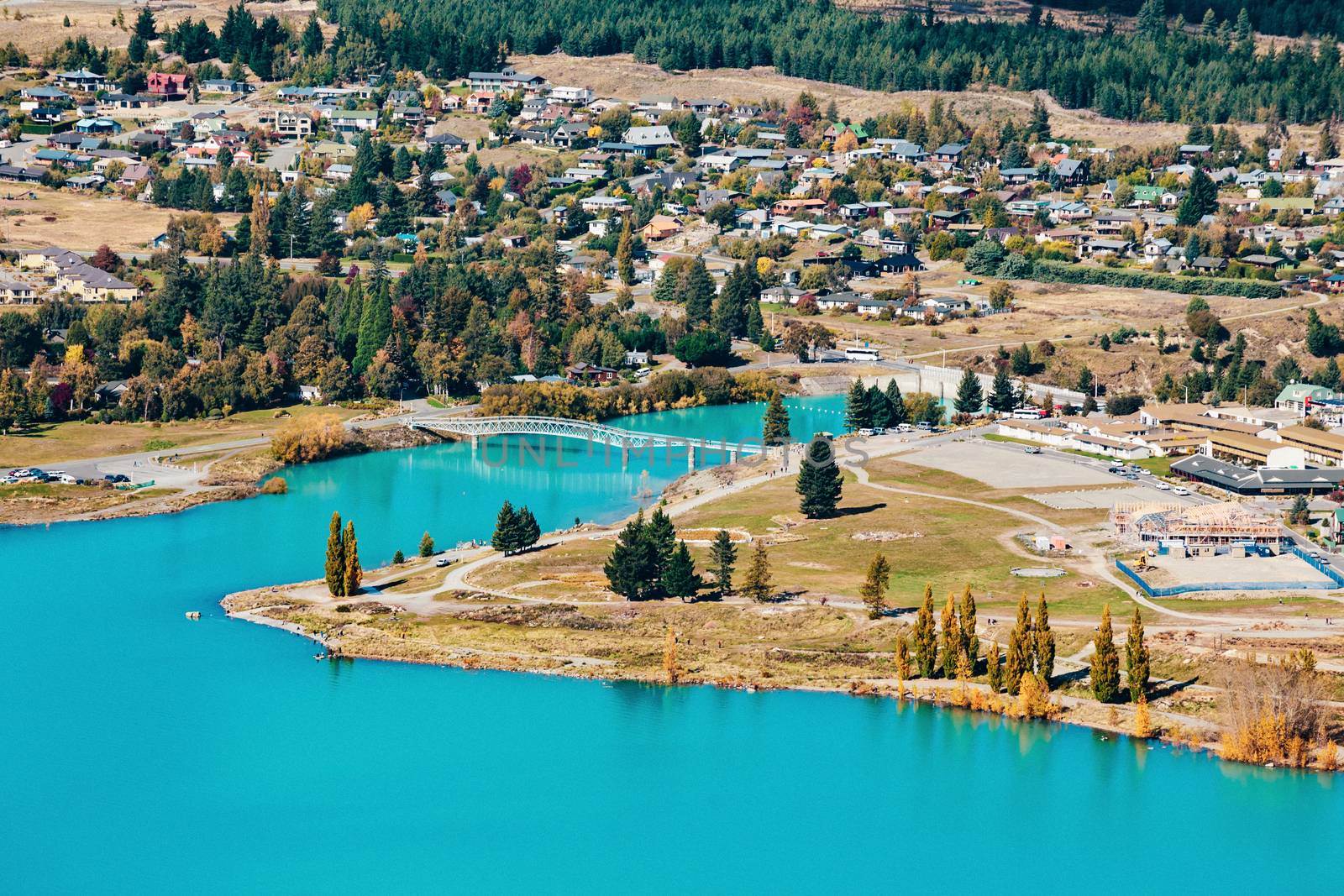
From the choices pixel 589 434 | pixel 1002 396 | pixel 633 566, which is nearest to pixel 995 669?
pixel 633 566

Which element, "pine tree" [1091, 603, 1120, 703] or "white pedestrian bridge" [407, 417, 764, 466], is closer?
"pine tree" [1091, 603, 1120, 703]

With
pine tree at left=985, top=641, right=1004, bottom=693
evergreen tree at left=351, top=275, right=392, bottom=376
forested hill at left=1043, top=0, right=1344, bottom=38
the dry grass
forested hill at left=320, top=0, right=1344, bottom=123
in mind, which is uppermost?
forested hill at left=1043, top=0, right=1344, bottom=38

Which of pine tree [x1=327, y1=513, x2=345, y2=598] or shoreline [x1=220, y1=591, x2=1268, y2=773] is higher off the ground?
pine tree [x1=327, y1=513, x2=345, y2=598]

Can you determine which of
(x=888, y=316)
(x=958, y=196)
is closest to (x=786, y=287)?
(x=888, y=316)

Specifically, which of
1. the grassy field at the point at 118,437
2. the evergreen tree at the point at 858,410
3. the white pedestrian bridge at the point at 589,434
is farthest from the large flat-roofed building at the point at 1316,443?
the grassy field at the point at 118,437

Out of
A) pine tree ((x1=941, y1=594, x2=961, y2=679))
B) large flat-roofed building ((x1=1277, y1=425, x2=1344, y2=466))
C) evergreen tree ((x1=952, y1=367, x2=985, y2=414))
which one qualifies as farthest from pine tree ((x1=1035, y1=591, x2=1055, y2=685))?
evergreen tree ((x1=952, y1=367, x2=985, y2=414))

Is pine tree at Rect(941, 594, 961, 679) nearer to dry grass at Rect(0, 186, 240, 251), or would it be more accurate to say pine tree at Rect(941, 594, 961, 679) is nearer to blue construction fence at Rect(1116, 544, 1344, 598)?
blue construction fence at Rect(1116, 544, 1344, 598)
